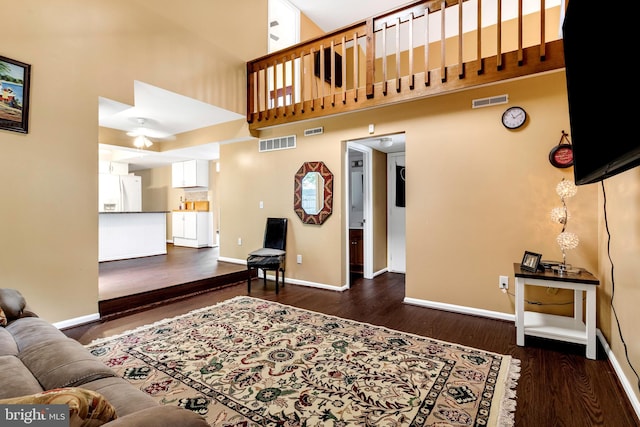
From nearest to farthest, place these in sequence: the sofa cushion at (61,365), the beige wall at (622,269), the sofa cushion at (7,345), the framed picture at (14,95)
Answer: the sofa cushion at (61,365) → the sofa cushion at (7,345) → the beige wall at (622,269) → the framed picture at (14,95)

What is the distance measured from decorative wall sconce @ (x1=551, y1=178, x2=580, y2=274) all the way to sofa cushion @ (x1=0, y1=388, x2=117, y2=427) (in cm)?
299

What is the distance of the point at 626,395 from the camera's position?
1817 millimetres

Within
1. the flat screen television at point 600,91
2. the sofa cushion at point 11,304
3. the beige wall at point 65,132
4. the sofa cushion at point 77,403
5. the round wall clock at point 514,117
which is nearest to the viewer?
the sofa cushion at point 77,403

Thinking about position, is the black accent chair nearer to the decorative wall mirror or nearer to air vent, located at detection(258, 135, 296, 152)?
the decorative wall mirror

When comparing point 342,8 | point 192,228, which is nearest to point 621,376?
point 342,8

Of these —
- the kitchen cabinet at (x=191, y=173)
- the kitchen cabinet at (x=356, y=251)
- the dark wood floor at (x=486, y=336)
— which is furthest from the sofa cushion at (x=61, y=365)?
the kitchen cabinet at (x=191, y=173)

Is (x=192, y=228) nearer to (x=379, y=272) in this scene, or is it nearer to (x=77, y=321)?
(x=77, y=321)

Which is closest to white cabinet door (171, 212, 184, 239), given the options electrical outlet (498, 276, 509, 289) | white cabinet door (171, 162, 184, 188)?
white cabinet door (171, 162, 184, 188)

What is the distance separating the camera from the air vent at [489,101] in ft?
9.90

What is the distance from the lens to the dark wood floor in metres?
1.70

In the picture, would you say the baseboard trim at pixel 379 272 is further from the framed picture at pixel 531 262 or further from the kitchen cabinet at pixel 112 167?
the kitchen cabinet at pixel 112 167

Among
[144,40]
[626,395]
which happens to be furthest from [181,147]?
[626,395]

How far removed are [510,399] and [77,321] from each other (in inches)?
142

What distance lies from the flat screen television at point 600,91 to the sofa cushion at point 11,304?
10.7 ft
